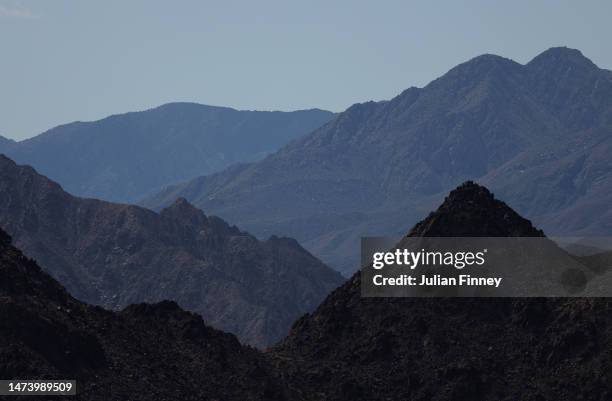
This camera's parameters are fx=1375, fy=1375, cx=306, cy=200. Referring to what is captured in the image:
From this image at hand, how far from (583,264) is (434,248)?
751 cm

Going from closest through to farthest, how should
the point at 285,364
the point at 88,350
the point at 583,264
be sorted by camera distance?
the point at 88,350 < the point at 285,364 < the point at 583,264

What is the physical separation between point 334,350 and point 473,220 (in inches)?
417

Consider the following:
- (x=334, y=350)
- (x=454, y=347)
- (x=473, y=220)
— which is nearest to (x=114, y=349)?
(x=334, y=350)

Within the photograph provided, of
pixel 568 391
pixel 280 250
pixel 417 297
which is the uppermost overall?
pixel 280 250

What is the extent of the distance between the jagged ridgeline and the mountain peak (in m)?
0.54

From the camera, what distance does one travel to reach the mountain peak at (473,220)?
70.3 metres

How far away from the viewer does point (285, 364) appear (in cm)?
6384

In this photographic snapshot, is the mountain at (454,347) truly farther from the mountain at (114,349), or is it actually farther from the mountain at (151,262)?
the mountain at (151,262)

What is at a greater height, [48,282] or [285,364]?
[48,282]

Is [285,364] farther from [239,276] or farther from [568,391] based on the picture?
[239,276]

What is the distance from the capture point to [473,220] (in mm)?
70750

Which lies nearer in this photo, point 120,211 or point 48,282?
point 48,282

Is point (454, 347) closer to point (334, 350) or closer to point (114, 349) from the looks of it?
point (334, 350)

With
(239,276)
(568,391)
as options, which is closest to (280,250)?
(239,276)
